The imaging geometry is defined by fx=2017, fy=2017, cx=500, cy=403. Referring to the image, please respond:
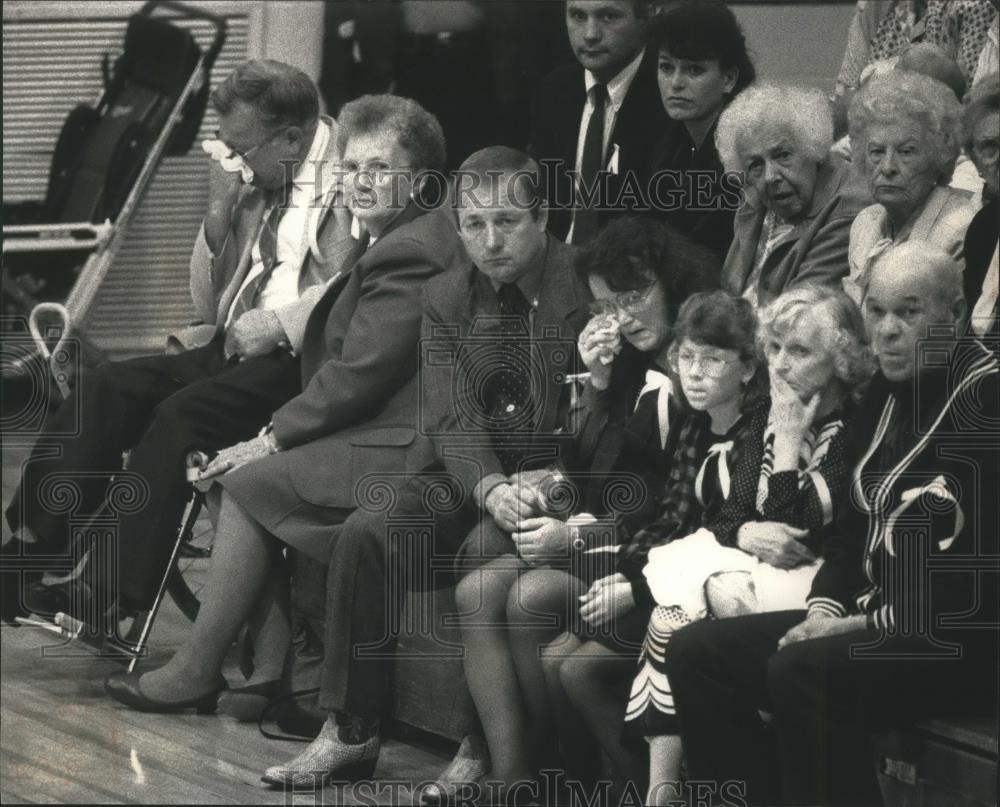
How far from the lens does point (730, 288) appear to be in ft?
13.3

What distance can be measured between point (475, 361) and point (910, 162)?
107 cm

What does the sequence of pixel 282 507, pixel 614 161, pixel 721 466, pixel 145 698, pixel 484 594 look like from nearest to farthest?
pixel 721 466, pixel 484 594, pixel 614 161, pixel 282 507, pixel 145 698

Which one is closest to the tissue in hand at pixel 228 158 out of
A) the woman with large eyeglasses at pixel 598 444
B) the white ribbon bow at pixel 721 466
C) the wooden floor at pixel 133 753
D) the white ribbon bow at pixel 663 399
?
the wooden floor at pixel 133 753

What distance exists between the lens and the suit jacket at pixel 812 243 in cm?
394

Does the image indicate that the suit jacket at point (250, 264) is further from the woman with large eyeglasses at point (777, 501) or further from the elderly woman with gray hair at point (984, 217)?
the elderly woman with gray hair at point (984, 217)

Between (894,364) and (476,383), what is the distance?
1155 millimetres

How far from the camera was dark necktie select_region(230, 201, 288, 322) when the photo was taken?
17.3 feet

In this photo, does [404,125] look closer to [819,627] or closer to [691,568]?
[691,568]

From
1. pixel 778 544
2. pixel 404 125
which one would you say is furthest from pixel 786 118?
pixel 404 125

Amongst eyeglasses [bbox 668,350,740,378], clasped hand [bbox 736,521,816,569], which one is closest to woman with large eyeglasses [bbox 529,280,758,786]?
eyeglasses [bbox 668,350,740,378]

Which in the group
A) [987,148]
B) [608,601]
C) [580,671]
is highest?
[987,148]

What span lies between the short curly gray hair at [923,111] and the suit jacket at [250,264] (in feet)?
5.64

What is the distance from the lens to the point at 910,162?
3.75 m

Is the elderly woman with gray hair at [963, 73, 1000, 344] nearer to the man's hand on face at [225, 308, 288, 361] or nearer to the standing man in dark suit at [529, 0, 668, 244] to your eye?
the standing man in dark suit at [529, 0, 668, 244]
